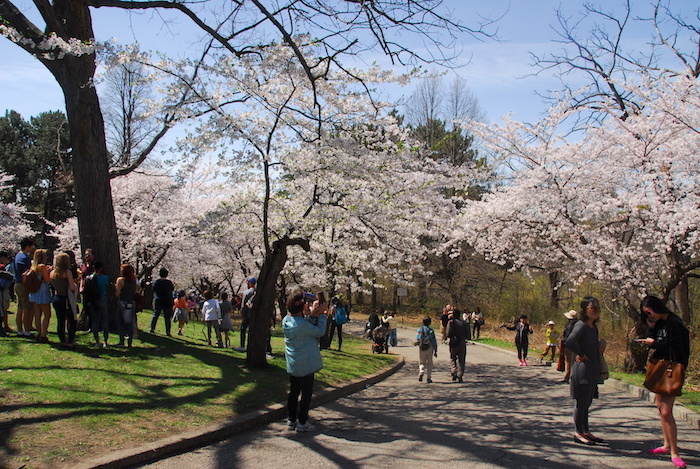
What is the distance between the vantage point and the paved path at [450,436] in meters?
5.29

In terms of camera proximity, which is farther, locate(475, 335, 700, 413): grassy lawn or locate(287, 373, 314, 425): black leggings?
locate(475, 335, 700, 413): grassy lawn

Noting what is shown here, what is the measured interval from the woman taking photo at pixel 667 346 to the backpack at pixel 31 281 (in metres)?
8.67

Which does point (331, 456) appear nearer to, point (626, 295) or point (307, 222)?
point (307, 222)

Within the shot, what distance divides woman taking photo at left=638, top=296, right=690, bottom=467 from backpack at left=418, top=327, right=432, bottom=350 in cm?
600

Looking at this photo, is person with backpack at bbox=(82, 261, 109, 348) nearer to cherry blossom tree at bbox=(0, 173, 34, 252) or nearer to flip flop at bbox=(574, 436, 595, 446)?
flip flop at bbox=(574, 436, 595, 446)

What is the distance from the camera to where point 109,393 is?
651cm

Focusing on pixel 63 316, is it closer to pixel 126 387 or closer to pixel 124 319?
pixel 124 319

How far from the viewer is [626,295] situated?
531 inches

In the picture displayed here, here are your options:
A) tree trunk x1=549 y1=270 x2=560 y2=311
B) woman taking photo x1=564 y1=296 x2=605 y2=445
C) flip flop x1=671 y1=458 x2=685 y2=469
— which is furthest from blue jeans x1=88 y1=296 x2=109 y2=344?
tree trunk x1=549 y1=270 x2=560 y2=311

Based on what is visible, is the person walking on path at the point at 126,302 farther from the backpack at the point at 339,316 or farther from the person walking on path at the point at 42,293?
the backpack at the point at 339,316

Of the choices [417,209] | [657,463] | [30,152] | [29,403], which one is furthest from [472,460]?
[30,152]

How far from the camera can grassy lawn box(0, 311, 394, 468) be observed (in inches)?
194

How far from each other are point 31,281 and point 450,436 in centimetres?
679

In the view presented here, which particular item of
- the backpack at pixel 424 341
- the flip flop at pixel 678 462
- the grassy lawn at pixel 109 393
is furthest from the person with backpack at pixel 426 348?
the flip flop at pixel 678 462
